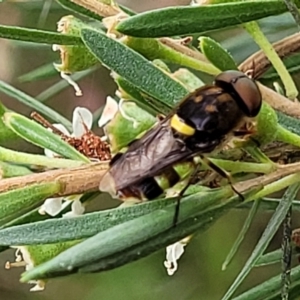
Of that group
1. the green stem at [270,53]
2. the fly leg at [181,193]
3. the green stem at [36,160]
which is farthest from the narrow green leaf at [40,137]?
the green stem at [270,53]

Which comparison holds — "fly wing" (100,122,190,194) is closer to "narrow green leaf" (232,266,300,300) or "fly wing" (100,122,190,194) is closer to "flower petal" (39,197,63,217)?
"flower petal" (39,197,63,217)

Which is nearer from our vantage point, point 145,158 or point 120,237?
point 120,237

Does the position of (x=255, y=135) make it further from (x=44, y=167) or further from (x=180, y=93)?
(x=44, y=167)

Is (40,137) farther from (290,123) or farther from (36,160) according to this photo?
(290,123)

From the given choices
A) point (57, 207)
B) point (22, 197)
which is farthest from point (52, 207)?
point (22, 197)

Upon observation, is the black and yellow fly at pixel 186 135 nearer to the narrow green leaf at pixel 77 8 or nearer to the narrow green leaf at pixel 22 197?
the narrow green leaf at pixel 22 197

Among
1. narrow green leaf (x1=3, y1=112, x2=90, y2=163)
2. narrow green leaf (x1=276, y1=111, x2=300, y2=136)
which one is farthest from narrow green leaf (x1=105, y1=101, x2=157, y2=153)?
narrow green leaf (x1=276, y1=111, x2=300, y2=136)
